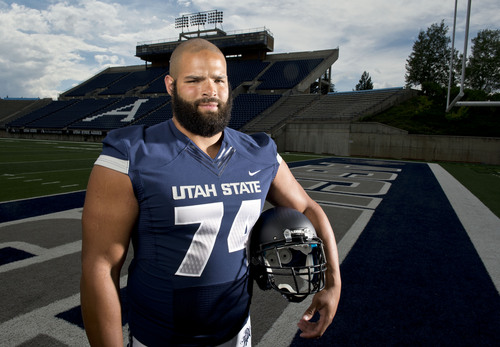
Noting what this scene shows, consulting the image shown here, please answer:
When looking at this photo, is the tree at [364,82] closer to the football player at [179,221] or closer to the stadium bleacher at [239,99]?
the stadium bleacher at [239,99]

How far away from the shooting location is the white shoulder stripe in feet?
3.34

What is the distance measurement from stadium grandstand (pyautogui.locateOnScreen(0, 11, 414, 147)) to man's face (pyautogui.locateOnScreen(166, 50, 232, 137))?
2170cm

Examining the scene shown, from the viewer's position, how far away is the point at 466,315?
2.48m

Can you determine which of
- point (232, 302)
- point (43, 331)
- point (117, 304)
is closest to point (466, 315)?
point (232, 302)

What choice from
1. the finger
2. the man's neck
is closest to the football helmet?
the finger

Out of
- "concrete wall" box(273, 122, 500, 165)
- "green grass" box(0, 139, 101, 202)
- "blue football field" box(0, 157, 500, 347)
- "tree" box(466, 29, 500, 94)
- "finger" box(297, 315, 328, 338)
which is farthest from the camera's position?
"tree" box(466, 29, 500, 94)

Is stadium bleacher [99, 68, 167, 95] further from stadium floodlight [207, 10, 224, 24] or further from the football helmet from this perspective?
the football helmet

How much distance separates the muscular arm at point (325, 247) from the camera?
1320 mm

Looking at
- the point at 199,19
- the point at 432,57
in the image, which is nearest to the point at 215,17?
the point at 199,19

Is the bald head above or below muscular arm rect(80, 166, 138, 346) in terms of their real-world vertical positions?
above

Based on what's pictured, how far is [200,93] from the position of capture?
45.5 inches

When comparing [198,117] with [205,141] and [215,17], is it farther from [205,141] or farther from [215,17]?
[215,17]

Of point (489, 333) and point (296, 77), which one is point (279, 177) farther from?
point (296, 77)

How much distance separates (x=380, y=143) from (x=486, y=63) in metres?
22.8
